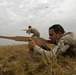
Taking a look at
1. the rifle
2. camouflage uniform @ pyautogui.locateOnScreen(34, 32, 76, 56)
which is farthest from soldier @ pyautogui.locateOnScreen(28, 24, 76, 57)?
the rifle

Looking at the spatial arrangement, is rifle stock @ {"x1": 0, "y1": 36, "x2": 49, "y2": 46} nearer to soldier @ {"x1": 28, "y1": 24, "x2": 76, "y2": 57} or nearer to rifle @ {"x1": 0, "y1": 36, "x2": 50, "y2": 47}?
rifle @ {"x1": 0, "y1": 36, "x2": 50, "y2": 47}

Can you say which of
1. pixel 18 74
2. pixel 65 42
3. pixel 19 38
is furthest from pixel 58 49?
pixel 18 74

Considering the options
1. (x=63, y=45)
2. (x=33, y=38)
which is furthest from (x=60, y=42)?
(x=33, y=38)

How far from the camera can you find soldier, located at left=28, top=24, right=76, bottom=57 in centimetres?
648

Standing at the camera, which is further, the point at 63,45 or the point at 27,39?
the point at 27,39

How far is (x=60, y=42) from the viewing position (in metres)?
6.52

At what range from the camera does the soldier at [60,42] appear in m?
6.48

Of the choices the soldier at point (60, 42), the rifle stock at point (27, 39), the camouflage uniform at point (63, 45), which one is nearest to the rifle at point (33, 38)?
the rifle stock at point (27, 39)

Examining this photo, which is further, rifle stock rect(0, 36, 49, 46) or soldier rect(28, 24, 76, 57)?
rifle stock rect(0, 36, 49, 46)

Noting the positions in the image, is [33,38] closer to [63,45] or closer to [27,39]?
[27,39]

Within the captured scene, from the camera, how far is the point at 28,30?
2100cm

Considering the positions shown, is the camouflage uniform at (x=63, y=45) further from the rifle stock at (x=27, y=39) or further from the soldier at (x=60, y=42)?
the rifle stock at (x=27, y=39)

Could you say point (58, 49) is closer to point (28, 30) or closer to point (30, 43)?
point (30, 43)

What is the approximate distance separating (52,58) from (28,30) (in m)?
15.5
